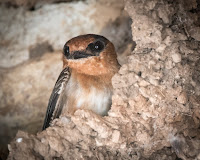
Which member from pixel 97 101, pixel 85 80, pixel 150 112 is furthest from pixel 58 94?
pixel 150 112

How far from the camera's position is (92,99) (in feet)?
11.0

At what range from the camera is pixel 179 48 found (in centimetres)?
304

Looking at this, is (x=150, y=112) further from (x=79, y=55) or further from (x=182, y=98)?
(x=79, y=55)

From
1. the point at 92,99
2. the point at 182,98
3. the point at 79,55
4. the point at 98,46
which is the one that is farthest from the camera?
the point at 98,46

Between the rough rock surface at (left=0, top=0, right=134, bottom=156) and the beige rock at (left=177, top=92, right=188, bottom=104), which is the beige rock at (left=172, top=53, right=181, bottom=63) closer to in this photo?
the beige rock at (left=177, top=92, right=188, bottom=104)

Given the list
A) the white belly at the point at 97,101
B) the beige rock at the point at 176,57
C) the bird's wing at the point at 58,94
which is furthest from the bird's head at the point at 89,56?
the beige rock at the point at 176,57

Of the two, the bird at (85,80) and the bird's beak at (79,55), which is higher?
the bird's beak at (79,55)

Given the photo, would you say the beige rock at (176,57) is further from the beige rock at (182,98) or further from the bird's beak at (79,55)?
the bird's beak at (79,55)

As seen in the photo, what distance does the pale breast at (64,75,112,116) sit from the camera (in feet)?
11.0

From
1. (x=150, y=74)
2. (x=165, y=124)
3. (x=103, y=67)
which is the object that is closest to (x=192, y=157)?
(x=165, y=124)

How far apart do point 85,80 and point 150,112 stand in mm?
832

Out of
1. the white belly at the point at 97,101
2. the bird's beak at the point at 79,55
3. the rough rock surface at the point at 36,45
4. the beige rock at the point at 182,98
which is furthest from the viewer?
the rough rock surface at the point at 36,45

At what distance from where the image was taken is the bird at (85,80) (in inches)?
133

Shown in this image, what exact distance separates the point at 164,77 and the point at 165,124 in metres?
0.42
